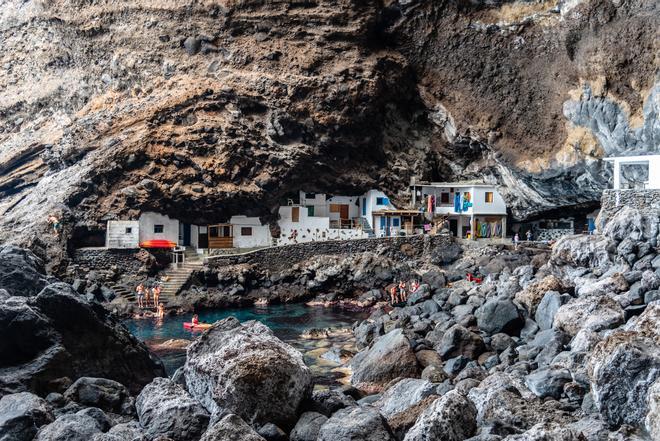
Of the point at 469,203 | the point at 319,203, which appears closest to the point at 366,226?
the point at 319,203

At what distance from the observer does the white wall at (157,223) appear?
138 feet

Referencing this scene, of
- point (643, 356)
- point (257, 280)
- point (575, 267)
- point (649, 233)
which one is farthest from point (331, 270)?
point (643, 356)

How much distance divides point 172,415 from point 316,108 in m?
36.5

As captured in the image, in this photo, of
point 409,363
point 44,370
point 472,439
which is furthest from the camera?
point 409,363

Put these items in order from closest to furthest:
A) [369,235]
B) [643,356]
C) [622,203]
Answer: [643,356], [622,203], [369,235]

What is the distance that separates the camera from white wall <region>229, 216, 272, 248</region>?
1804 inches

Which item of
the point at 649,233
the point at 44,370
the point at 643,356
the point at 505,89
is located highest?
the point at 505,89

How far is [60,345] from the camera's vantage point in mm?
14500

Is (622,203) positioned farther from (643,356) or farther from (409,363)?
(643,356)

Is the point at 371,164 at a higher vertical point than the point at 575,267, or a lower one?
higher

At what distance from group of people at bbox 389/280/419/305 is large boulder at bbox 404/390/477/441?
27577 millimetres

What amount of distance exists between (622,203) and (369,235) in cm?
2178

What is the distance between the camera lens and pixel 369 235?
48562mm

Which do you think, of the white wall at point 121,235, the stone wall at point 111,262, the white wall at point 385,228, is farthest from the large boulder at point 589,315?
the white wall at point 121,235
